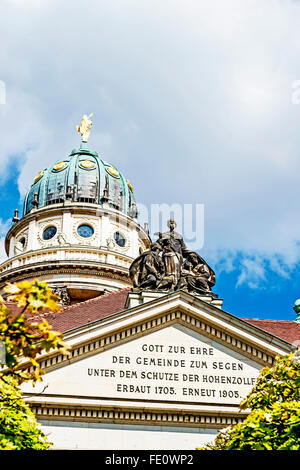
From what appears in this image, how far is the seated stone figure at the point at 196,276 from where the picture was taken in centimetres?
3025

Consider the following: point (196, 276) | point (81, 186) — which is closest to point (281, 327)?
point (196, 276)

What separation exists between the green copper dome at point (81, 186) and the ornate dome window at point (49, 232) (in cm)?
265

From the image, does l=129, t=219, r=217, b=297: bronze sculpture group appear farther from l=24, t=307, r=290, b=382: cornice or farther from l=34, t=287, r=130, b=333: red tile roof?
l=34, t=287, r=130, b=333: red tile roof

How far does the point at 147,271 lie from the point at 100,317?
3.56 meters

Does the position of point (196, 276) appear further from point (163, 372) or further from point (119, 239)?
point (119, 239)

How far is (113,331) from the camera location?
2753cm

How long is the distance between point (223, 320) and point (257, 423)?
1203 centimetres

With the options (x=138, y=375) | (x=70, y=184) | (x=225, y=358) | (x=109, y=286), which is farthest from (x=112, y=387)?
(x=70, y=184)

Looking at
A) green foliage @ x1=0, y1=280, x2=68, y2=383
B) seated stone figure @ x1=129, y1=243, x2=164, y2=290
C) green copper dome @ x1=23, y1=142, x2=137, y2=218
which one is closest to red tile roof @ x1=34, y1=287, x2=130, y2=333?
seated stone figure @ x1=129, y1=243, x2=164, y2=290

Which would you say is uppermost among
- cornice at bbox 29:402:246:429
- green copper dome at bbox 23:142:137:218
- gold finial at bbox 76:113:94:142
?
gold finial at bbox 76:113:94:142

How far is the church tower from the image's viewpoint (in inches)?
2324

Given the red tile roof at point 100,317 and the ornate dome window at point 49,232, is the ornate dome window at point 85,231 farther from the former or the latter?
the red tile roof at point 100,317

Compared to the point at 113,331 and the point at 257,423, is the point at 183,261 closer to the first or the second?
the point at 113,331

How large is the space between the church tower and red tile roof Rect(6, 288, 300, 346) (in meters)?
19.7
